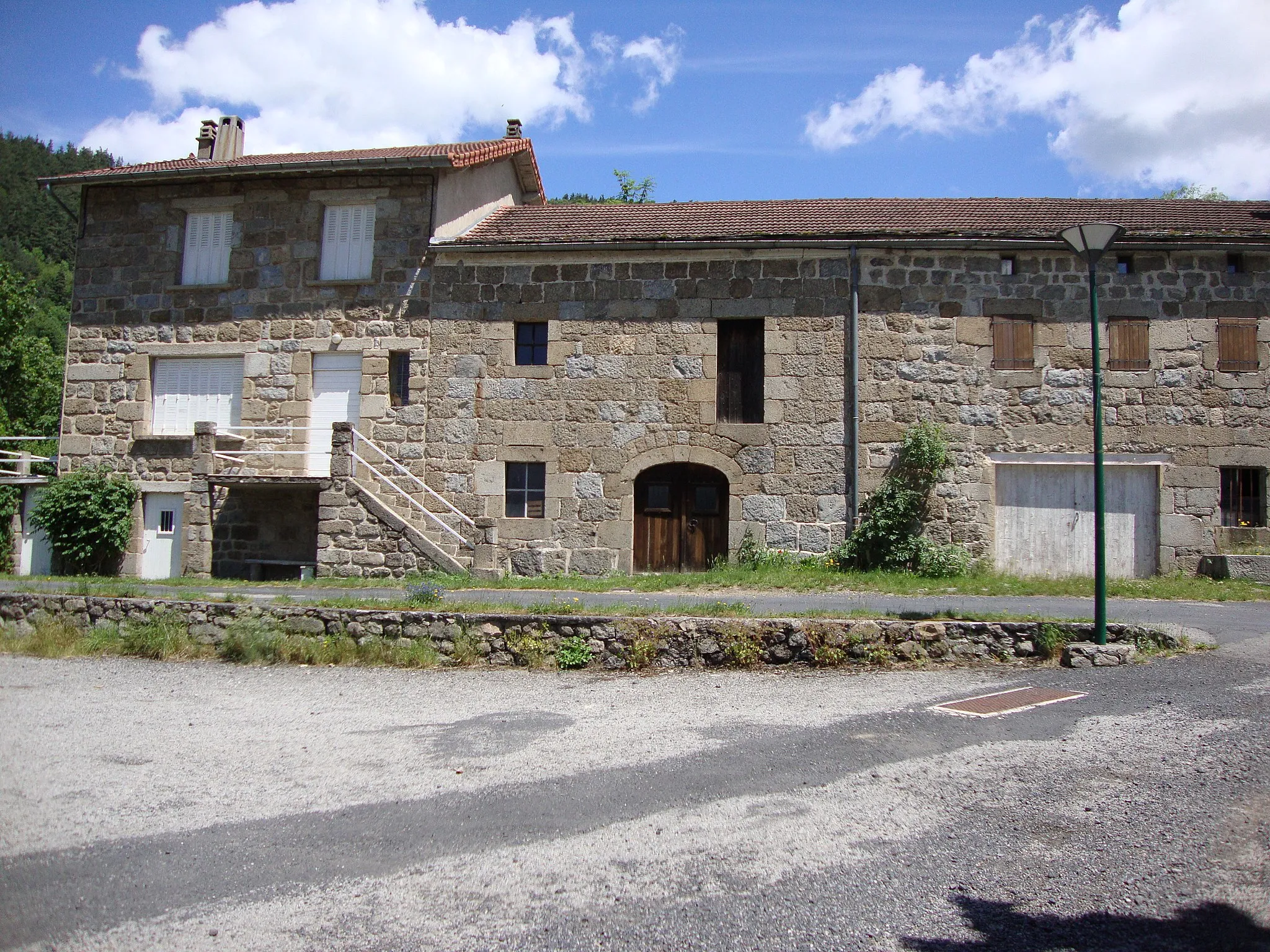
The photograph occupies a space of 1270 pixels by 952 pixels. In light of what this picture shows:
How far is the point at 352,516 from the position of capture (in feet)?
47.8

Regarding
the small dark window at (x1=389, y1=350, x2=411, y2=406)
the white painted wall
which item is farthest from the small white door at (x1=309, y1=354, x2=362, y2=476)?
Result: the white painted wall

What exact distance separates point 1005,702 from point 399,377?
1204cm

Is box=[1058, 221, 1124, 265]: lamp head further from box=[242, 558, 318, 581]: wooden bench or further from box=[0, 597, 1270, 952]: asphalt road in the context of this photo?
box=[242, 558, 318, 581]: wooden bench

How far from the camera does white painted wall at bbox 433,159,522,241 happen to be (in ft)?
53.3

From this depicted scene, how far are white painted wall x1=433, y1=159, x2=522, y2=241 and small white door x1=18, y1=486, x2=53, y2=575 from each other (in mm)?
8996

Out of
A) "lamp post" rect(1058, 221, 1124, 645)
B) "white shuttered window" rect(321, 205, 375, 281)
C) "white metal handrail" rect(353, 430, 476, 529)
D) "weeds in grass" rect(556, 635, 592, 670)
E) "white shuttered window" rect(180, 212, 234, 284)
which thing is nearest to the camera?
"lamp post" rect(1058, 221, 1124, 645)

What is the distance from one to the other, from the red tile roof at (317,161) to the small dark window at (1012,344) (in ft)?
31.3

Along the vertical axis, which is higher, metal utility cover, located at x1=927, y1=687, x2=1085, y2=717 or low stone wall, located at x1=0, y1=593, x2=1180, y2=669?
low stone wall, located at x1=0, y1=593, x2=1180, y2=669

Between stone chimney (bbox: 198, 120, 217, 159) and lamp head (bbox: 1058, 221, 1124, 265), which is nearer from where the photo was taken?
lamp head (bbox: 1058, 221, 1124, 265)

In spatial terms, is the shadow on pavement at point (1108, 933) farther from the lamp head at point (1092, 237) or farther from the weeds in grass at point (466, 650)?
the lamp head at point (1092, 237)

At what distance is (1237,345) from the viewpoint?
1500 centimetres

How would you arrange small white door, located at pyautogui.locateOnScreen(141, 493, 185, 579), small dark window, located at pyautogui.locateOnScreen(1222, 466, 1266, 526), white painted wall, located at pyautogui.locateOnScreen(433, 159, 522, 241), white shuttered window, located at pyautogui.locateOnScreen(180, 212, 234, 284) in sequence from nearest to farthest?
small dark window, located at pyautogui.locateOnScreen(1222, 466, 1266, 526)
white painted wall, located at pyautogui.locateOnScreen(433, 159, 522, 241)
small white door, located at pyautogui.locateOnScreen(141, 493, 185, 579)
white shuttered window, located at pyautogui.locateOnScreen(180, 212, 234, 284)

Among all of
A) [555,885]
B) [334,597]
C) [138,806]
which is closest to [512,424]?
[334,597]

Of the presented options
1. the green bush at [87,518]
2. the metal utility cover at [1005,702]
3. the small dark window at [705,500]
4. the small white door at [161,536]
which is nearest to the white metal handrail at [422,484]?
the small dark window at [705,500]
